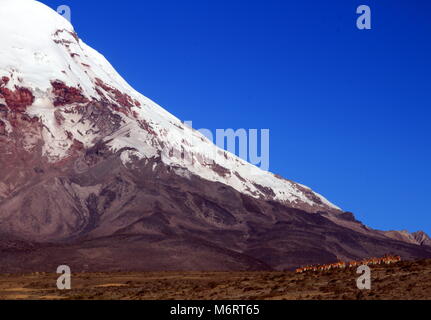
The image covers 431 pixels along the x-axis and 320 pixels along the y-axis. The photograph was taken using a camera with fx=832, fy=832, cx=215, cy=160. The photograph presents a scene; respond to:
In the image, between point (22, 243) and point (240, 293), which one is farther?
point (22, 243)

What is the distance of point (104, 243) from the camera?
186m

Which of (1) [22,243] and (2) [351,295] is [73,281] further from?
(1) [22,243]
